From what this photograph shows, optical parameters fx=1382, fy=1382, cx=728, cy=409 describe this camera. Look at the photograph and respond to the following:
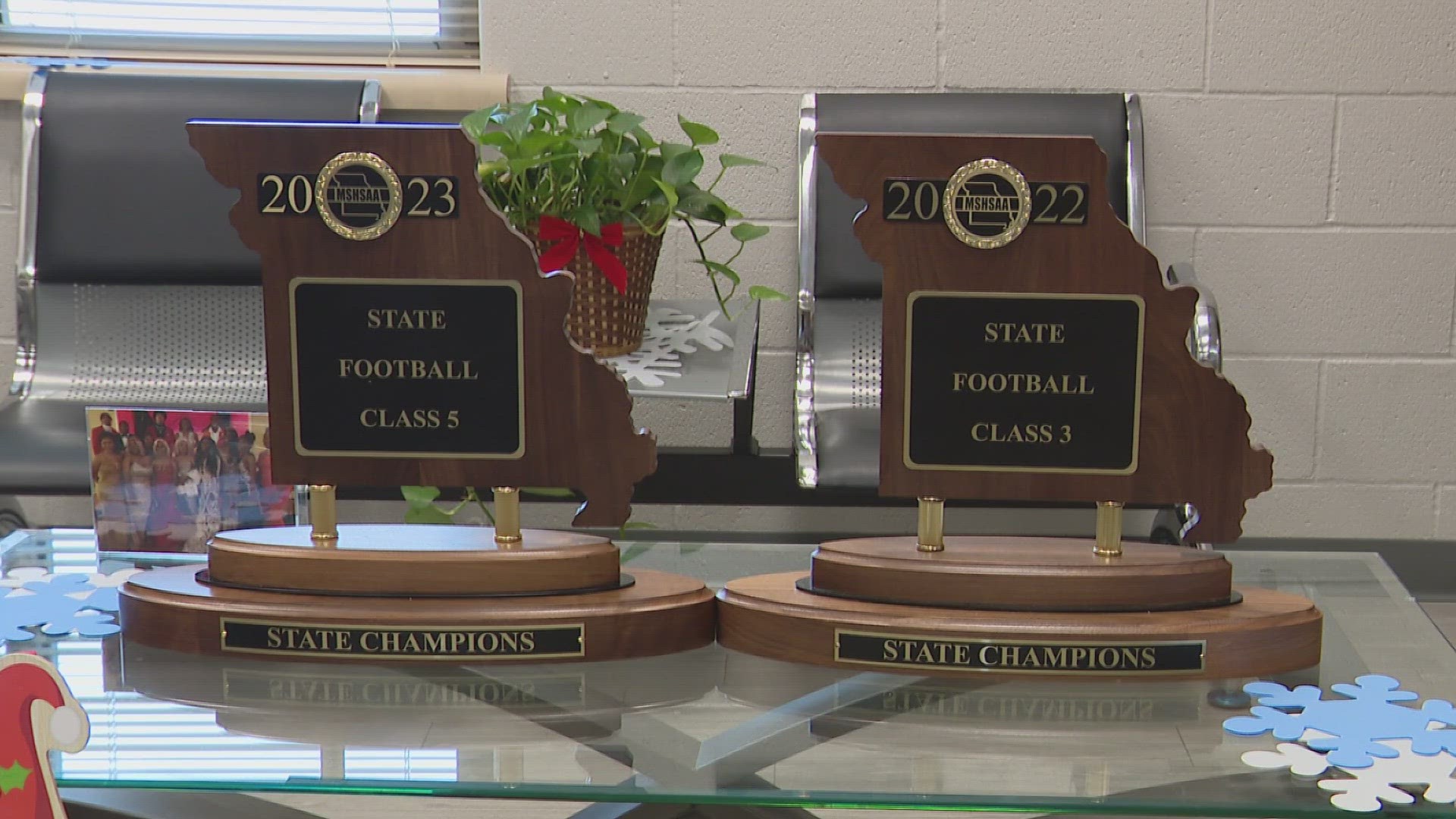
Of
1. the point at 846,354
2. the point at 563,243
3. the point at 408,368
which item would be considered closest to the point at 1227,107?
the point at 846,354

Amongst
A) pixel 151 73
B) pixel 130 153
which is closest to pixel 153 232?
pixel 130 153

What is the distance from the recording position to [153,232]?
232cm

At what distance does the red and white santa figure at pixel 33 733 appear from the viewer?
785mm

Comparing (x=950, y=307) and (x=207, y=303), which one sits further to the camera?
(x=207, y=303)

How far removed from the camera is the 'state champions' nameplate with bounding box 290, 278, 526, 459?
96cm

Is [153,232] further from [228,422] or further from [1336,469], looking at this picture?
→ [1336,469]

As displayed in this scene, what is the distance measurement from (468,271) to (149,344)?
1557mm

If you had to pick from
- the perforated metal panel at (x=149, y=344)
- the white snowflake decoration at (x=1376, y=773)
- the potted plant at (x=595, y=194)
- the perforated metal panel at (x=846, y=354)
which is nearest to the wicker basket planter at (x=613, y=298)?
the potted plant at (x=595, y=194)

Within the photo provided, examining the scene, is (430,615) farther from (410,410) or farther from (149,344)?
(149,344)

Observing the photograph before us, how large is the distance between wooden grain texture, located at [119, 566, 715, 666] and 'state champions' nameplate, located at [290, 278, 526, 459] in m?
0.11

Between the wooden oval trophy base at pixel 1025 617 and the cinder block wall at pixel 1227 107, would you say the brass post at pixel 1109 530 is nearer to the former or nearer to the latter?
the wooden oval trophy base at pixel 1025 617

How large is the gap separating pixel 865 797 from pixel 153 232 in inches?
77.5

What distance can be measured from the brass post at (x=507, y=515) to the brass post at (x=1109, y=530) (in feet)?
1.34

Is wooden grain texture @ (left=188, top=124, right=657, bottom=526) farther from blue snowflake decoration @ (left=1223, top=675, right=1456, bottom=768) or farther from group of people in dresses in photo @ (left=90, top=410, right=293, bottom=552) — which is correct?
blue snowflake decoration @ (left=1223, top=675, right=1456, bottom=768)
